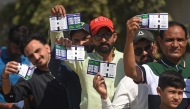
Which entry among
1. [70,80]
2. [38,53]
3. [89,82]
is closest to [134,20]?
[89,82]

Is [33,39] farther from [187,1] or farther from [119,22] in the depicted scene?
[187,1]

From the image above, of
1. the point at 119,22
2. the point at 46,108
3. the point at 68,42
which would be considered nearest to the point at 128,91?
the point at 68,42

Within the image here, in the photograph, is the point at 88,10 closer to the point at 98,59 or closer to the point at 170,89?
the point at 98,59

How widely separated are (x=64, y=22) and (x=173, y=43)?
2.96 ft

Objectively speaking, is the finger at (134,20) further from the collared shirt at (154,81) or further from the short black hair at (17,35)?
the short black hair at (17,35)

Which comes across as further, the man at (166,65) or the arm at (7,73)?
the arm at (7,73)

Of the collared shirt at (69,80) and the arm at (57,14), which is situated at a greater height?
the arm at (57,14)

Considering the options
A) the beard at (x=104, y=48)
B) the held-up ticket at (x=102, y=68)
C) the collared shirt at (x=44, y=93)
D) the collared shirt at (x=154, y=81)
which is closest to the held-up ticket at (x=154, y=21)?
the collared shirt at (x=154, y=81)

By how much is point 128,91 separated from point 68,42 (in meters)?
0.64

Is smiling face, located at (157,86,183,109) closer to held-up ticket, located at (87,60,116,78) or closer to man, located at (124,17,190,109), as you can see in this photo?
man, located at (124,17,190,109)

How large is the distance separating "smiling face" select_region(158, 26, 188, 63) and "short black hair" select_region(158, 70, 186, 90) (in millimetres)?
225

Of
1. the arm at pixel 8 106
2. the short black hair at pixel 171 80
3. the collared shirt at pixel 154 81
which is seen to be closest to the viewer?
the short black hair at pixel 171 80

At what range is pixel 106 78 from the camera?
4.56 metres

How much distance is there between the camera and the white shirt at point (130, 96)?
170 inches
